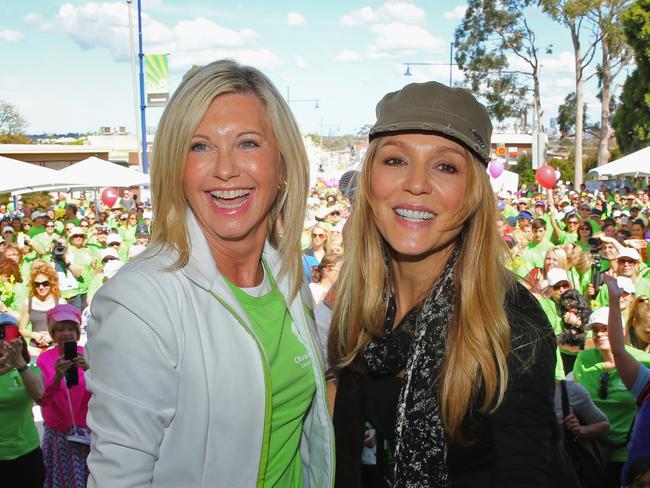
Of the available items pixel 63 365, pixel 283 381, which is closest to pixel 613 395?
pixel 283 381

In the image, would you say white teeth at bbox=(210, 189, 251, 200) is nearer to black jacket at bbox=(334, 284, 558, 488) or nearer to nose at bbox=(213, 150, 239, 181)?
nose at bbox=(213, 150, 239, 181)

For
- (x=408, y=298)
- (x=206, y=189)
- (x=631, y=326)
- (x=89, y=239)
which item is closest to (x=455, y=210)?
(x=408, y=298)

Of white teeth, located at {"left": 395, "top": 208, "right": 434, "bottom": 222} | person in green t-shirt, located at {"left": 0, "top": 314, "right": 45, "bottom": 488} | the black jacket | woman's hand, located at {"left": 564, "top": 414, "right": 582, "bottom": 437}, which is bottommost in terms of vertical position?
person in green t-shirt, located at {"left": 0, "top": 314, "right": 45, "bottom": 488}

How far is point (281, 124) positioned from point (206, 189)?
1.07ft

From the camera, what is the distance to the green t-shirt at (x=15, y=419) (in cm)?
411

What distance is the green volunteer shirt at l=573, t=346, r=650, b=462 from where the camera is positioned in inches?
169

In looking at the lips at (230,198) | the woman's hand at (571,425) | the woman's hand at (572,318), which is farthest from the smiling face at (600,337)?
the lips at (230,198)

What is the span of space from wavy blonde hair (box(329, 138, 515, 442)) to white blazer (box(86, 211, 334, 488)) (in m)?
0.49

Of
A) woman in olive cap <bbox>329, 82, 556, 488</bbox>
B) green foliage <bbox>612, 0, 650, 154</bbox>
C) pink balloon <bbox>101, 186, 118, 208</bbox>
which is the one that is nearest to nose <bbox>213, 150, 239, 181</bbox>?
woman in olive cap <bbox>329, 82, 556, 488</bbox>

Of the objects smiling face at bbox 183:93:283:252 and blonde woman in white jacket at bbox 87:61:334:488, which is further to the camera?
smiling face at bbox 183:93:283:252

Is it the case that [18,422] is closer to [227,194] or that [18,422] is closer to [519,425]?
[227,194]

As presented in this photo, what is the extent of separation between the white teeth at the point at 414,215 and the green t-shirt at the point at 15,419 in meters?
3.29

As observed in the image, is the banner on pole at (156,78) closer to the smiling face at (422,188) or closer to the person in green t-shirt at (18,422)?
the person in green t-shirt at (18,422)

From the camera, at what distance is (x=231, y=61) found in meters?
1.92
